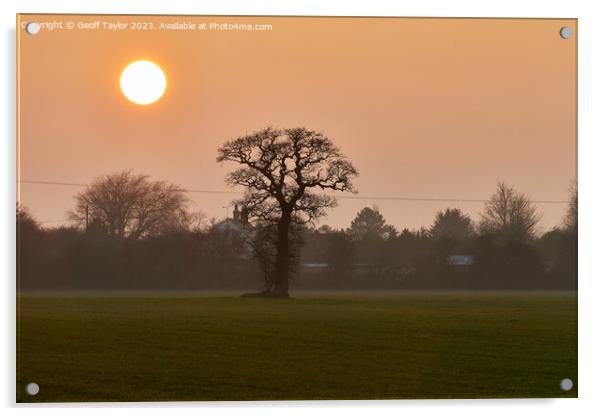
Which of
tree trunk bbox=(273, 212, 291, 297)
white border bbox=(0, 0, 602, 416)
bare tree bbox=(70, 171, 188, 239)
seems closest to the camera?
white border bbox=(0, 0, 602, 416)

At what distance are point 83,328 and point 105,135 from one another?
1447 millimetres

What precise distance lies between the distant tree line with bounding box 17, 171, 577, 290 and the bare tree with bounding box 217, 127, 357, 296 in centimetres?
3

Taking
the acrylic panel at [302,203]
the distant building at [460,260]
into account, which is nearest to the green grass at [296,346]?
the acrylic panel at [302,203]

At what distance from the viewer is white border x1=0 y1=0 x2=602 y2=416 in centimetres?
620

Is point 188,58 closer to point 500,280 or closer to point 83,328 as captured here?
point 83,328

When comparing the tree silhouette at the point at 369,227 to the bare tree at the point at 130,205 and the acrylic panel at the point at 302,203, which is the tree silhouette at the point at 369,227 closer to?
the acrylic panel at the point at 302,203

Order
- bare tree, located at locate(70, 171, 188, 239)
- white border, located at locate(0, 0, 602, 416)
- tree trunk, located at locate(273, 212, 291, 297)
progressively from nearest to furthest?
white border, located at locate(0, 0, 602, 416), bare tree, located at locate(70, 171, 188, 239), tree trunk, located at locate(273, 212, 291, 297)

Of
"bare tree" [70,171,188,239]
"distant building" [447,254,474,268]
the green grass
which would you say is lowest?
the green grass

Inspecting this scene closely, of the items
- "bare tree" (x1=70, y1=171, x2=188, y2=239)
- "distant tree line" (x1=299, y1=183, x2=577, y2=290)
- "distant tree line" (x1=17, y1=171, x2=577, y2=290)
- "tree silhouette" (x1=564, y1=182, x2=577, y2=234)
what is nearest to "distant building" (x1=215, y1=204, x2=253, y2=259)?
"distant tree line" (x1=17, y1=171, x2=577, y2=290)

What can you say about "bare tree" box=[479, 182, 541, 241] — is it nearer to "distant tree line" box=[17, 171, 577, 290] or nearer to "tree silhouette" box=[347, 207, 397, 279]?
"distant tree line" box=[17, 171, 577, 290]

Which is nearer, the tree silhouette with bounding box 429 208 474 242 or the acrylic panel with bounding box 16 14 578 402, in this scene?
the acrylic panel with bounding box 16 14 578 402

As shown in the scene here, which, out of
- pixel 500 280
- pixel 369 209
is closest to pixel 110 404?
pixel 369 209
